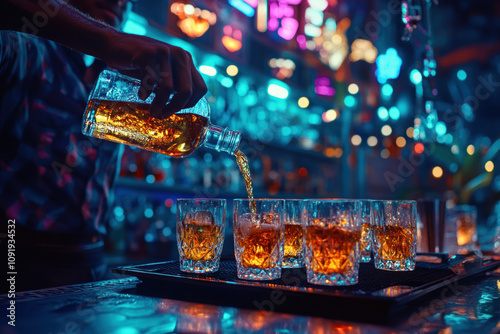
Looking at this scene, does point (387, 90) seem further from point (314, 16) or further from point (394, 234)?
point (394, 234)

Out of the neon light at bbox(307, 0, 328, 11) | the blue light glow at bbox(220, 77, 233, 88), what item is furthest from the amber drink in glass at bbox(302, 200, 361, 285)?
the neon light at bbox(307, 0, 328, 11)

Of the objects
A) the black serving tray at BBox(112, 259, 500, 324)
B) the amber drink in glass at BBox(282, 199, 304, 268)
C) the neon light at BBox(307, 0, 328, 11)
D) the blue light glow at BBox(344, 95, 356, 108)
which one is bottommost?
the black serving tray at BBox(112, 259, 500, 324)

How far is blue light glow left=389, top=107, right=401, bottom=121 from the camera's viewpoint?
22.0ft

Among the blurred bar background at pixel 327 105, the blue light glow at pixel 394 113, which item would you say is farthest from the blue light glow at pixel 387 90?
the blue light glow at pixel 394 113

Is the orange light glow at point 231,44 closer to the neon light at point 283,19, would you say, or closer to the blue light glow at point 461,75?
the neon light at point 283,19

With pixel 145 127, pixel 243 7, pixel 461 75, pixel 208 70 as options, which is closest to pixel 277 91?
pixel 243 7

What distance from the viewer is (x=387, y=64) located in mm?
7023

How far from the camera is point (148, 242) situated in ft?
10.1

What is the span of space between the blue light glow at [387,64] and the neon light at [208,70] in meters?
4.22

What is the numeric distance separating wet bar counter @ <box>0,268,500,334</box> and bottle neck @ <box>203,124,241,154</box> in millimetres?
449

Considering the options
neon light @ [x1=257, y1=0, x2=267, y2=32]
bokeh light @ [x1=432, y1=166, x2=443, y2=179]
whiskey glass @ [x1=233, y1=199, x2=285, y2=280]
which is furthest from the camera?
bokeh light @ [x1=432, y1=166, x2=443, y2=179]

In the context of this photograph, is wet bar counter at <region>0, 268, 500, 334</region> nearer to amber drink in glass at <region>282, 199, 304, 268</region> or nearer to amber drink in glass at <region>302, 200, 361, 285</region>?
amber drink in glass at <region>302, 200, 361, 285</region>

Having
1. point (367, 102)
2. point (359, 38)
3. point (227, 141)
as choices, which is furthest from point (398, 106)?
point (227, 141)

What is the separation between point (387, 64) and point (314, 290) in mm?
6714
